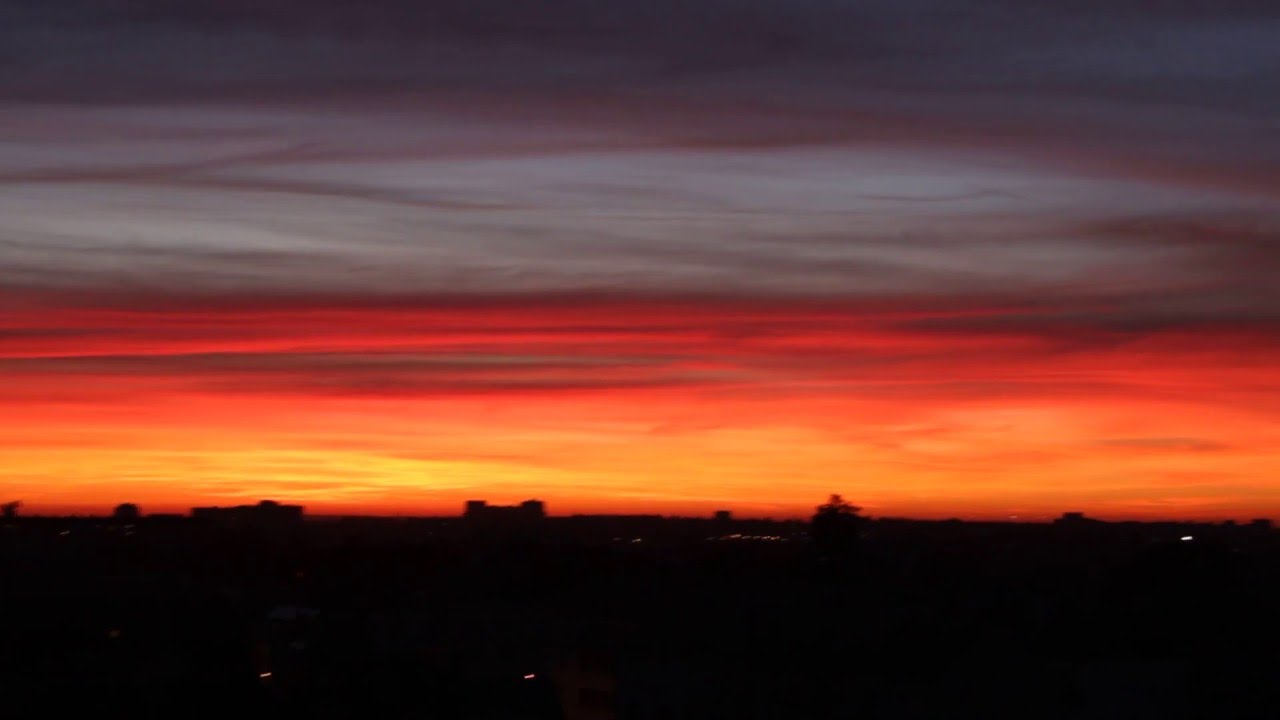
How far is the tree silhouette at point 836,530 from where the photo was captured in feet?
321

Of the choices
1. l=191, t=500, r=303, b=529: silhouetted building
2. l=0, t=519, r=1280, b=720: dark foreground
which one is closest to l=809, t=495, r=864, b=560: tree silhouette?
l=0, t=519, r=1280, b=720: dark foreground

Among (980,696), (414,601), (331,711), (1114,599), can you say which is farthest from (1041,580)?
(331,711)

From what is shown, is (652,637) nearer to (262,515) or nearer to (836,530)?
(836,530)

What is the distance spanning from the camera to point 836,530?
327 feet

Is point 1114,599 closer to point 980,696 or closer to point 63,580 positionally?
point 980,696

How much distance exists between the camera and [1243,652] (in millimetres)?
47688

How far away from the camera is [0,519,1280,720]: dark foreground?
1620 inches

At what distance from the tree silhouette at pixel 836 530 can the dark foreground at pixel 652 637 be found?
33cm

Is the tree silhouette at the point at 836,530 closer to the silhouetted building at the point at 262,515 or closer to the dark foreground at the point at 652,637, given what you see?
the dark foreground at the point at 652,637

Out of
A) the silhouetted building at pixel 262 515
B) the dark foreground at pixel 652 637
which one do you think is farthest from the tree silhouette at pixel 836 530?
the silhouetted building at pixel 262 515

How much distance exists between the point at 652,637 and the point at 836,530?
158ft

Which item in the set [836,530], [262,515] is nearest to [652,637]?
[836,530]

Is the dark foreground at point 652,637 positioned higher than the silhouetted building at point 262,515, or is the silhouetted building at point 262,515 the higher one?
the silhouetted building at point 262,515

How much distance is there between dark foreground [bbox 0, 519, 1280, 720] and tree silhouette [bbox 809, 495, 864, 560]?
329 mm
